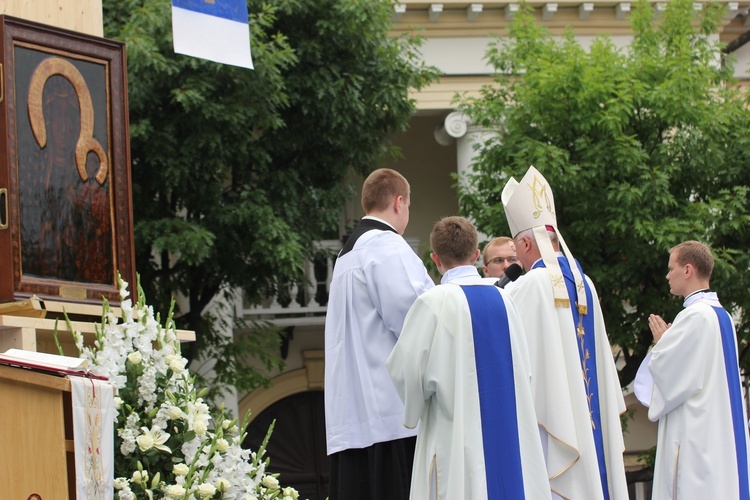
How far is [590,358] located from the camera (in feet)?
22.9

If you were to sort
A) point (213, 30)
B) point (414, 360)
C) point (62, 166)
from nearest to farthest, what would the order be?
point (414, 360) → point (62, 166) → point (213, 30)

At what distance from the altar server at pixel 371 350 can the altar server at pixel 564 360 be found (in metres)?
0.76

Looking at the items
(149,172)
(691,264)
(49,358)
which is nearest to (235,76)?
(149,172)

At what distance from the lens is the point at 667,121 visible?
44.2 feet

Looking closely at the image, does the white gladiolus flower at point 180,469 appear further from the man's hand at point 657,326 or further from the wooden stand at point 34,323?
the man's hand at point 657,326

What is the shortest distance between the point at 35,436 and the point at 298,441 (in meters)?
14.5

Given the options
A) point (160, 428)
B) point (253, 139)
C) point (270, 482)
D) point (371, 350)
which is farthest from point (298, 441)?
point (160, 428)

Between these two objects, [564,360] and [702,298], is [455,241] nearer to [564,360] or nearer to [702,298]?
[564,360]

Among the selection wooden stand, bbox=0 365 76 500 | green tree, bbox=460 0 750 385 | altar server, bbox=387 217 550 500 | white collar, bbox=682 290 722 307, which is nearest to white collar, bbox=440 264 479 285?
altar server, bbox=387 217 550 500

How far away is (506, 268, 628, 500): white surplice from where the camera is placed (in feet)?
21.5

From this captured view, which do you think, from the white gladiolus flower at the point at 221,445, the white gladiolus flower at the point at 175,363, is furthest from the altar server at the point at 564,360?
the white gladiolus flower at the point at 175,363

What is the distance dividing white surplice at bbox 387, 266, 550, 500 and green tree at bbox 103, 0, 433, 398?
7054mm

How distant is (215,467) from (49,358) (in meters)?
0.96

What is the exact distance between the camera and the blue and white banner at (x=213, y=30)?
7.34m
